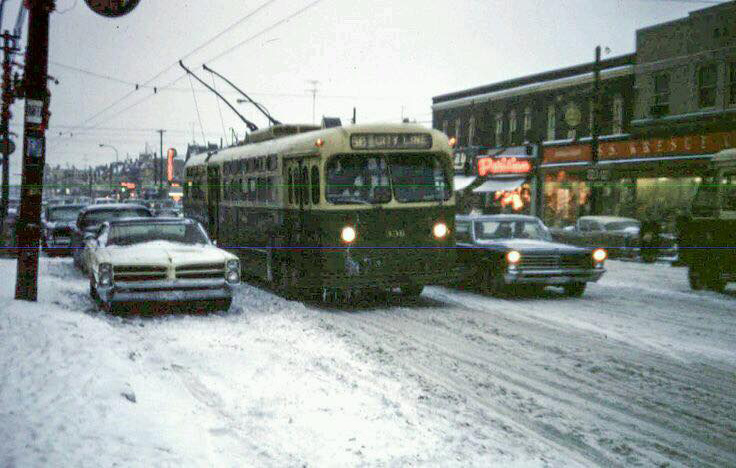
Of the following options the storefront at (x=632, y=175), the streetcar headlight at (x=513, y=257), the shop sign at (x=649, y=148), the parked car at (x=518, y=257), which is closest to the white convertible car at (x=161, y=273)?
the parked car at (x=518, y=257)

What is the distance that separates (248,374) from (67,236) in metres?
17.8

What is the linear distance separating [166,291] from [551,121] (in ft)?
103

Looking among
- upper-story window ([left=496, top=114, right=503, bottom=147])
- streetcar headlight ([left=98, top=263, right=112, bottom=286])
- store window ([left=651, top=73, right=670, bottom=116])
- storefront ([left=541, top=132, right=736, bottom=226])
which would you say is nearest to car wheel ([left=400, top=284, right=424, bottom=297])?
streetcar headlight ([left=98, top=263, right=112, bottom=286])

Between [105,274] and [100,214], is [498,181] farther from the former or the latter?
[105,274]

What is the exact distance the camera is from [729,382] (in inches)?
294

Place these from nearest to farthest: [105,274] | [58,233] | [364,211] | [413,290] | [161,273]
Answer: [105,274] → [161,273] → [364,211] → [413,290] → [58,233]

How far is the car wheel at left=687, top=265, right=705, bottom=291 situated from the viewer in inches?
601

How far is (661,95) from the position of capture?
3222 cm

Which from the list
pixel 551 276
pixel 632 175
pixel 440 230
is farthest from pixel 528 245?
pixel 632 175

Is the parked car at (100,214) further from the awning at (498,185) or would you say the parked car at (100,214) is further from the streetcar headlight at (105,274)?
the awning at (498,185)

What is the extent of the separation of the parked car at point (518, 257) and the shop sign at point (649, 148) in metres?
17.2

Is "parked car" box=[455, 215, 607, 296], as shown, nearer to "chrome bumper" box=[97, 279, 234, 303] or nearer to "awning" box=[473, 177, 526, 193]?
"chrome bumper" box=[97, 279, 234, 303]

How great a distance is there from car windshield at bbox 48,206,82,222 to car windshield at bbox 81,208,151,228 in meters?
4.77

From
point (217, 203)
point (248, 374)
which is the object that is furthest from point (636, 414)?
point (217, 203)
